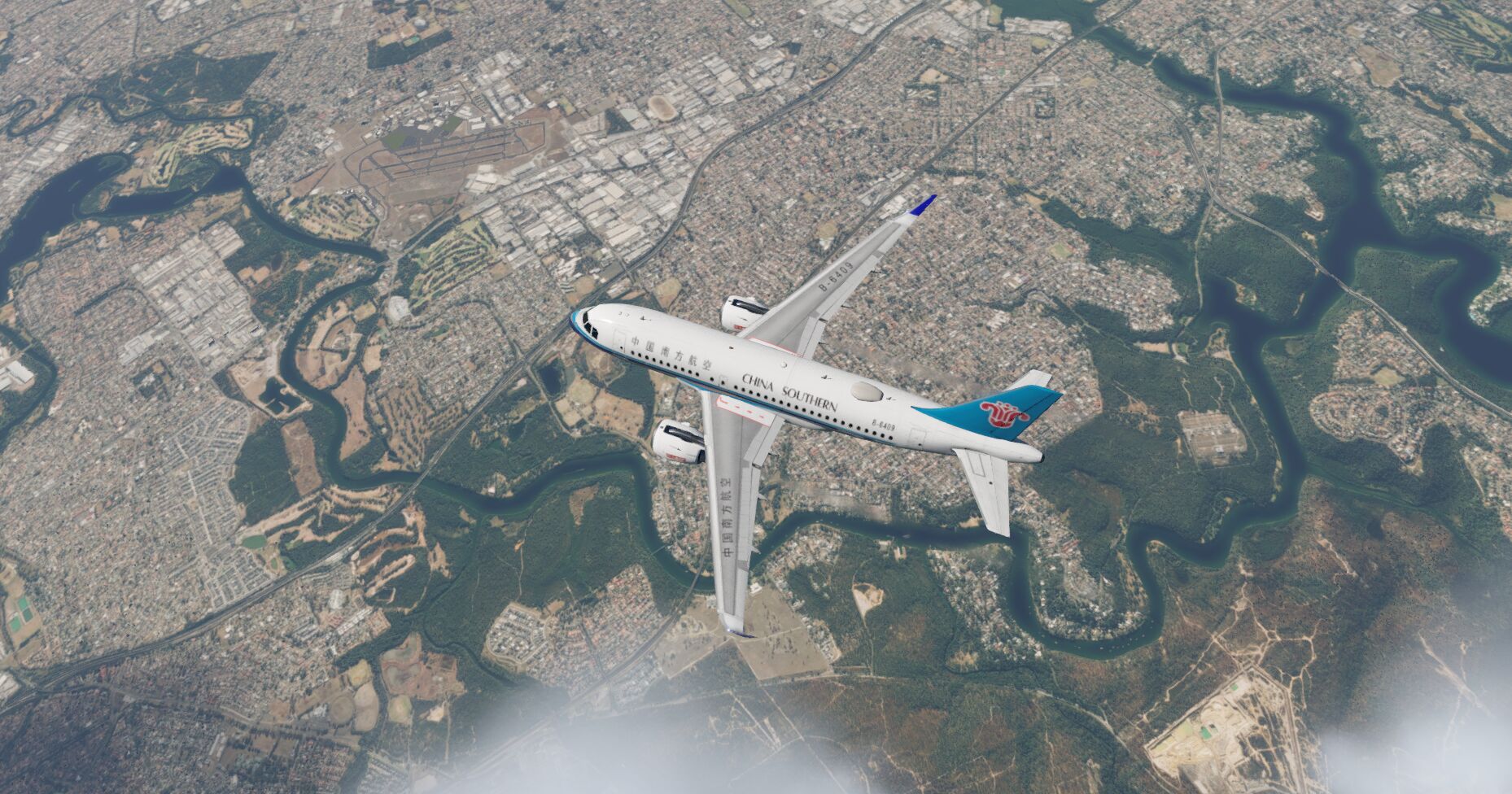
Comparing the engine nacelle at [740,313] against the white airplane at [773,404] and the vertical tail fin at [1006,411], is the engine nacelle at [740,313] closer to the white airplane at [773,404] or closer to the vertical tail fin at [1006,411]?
the white airplane at [773,404]

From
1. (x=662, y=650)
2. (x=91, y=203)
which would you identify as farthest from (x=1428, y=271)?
(x=91, y=203)

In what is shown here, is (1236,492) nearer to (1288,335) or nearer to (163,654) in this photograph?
(1288,335)

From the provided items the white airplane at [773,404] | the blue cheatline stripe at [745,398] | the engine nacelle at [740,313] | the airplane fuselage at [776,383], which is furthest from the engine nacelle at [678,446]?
the engine nacelle at [740,313]

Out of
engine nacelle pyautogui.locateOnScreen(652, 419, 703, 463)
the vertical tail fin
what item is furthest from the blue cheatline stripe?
the vertical tail fin

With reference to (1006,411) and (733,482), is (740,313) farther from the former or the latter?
(1006,411)

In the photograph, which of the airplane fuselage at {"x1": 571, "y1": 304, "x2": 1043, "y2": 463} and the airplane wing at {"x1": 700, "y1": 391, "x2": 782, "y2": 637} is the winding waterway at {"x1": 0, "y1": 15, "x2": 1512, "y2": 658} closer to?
the airplane wing at {"x1": 700, "y1": 391, "x2": 782, "y2": 637}
